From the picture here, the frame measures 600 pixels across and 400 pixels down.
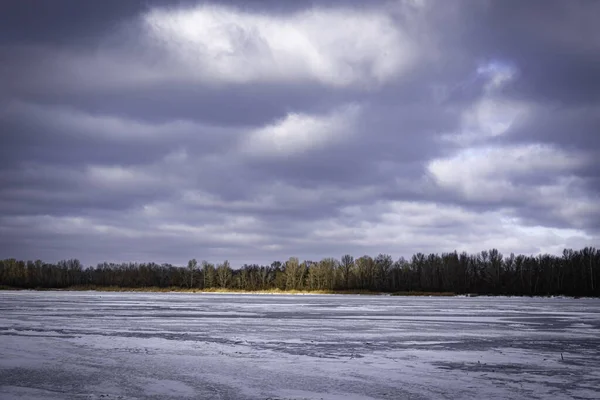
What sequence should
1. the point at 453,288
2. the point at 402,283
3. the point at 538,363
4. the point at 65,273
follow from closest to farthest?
the point at 538,363
the point at 453,288
the point at 402,283
the point at 65,273

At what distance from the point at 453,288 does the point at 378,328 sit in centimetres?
10383

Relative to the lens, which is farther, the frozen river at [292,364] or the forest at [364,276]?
the forest at [364,276]

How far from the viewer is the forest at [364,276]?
116688mm

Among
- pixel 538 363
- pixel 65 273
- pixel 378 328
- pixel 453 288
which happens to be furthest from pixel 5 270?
pixel 538 363

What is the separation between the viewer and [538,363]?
14.5 meters

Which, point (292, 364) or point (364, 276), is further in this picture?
point (364, 276)

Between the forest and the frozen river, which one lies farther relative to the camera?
the forest

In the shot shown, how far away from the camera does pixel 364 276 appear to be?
468ft

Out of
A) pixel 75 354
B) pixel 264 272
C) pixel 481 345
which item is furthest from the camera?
pixel 264 272

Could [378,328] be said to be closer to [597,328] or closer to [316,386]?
[597,328]

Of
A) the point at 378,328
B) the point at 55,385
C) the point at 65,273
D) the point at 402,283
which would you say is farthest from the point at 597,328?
the point at 65,273

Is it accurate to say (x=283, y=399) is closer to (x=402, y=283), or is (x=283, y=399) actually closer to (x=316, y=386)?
(x=316, y=386)

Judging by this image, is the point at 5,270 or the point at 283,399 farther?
the point at 5,270

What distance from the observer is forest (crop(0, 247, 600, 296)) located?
11669 centimetres
